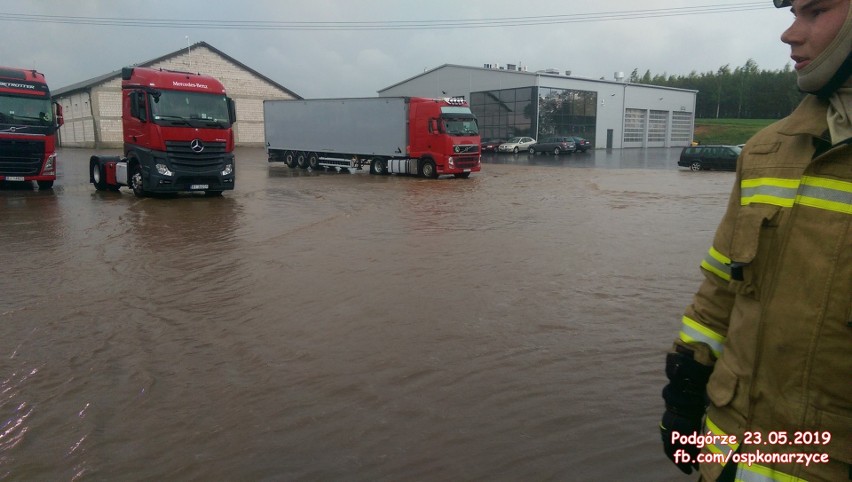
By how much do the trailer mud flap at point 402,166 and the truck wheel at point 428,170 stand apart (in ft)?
1.13

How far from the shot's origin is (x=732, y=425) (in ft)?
5.89

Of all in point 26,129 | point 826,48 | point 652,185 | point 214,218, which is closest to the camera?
point 826,48

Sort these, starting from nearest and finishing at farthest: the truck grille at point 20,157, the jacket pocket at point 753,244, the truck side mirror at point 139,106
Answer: the jacket pocket at point 753,244 < the truck side mirror at point 139,106 < the truck grille at point 20,157

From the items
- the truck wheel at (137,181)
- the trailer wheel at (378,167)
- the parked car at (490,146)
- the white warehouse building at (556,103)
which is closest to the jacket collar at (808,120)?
the truck wheel at (137,181)

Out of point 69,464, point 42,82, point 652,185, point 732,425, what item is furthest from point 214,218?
point 652,185

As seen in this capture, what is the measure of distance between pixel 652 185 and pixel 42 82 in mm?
19862

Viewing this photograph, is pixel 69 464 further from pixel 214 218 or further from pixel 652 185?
pixel 652 185

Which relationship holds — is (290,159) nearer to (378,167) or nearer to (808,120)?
(378,167)

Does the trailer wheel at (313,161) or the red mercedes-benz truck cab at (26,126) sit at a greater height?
the red mercedes-benz truck cab at (26,126)

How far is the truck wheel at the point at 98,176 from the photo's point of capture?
18406 millimetres

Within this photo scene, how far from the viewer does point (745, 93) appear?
83250mm

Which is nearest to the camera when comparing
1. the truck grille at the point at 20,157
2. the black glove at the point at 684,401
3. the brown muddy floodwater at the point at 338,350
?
the black glove at the point at 684,401

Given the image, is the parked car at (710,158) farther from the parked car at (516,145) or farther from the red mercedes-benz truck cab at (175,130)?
the red mercedes-benz truck cab at (175,130)

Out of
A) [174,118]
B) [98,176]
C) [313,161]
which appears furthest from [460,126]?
[98,176]
